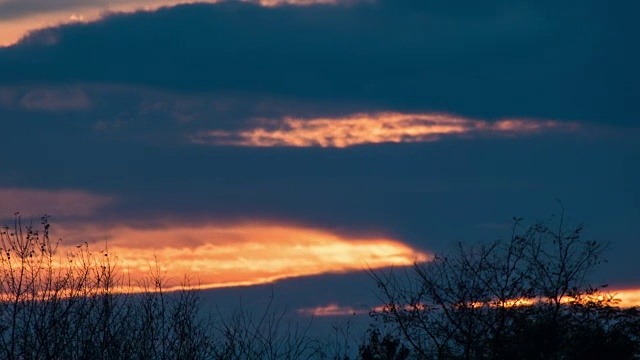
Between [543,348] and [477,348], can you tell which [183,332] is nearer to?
[477,348]

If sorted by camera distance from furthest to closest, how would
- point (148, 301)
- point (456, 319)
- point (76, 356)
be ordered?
point (456, 319) < point (148, 301) < point (76, 356)

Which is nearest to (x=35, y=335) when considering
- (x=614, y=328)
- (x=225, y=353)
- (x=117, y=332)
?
(x=117, y=332)

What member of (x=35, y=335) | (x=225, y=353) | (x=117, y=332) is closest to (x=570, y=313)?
(x=225, y=353)

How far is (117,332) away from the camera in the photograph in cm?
2555

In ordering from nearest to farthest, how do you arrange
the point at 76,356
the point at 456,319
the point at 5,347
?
the point at 5,347 → the point at 76,356 → the point at 456,319

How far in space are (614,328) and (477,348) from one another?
4487 millimetres

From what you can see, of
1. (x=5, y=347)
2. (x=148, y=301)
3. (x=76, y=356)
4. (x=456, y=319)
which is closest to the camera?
(x=5, y=347)

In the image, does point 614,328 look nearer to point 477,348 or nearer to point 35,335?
point 477,348

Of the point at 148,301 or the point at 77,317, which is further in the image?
the point at 148,301

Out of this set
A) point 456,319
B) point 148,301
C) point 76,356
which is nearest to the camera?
point 76,356

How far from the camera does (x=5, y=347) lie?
76.5 feet

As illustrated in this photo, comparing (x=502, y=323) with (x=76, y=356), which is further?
(x=502, y=323)

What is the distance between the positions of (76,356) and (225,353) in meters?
3.52

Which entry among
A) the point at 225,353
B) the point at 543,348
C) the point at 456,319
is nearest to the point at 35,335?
the point at 225,353
